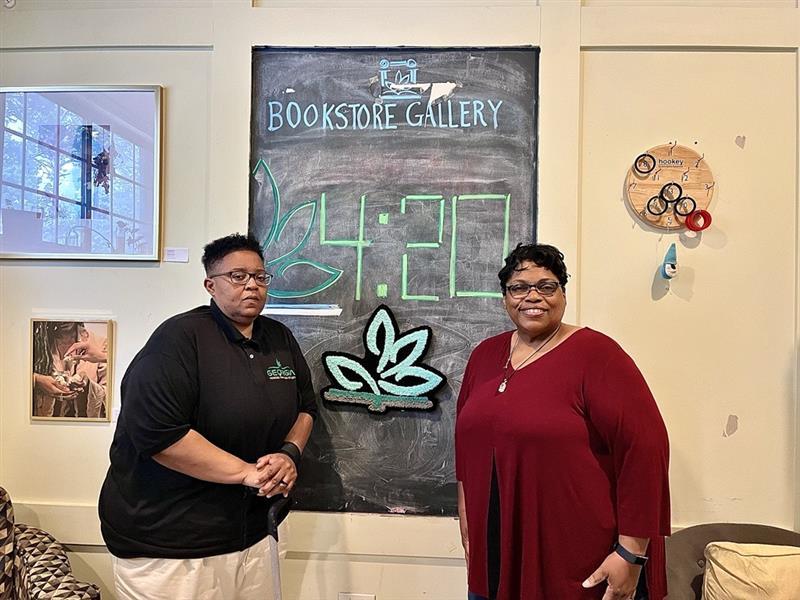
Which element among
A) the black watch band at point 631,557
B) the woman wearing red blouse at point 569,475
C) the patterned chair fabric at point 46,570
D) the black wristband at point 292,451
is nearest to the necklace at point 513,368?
the woman wearing red blouse at point 569,475

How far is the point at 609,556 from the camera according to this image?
4.80ft

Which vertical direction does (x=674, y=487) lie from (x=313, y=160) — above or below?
below

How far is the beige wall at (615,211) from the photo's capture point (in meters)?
2.11

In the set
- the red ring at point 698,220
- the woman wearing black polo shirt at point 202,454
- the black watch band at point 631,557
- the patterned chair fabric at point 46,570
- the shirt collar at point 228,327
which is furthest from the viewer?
the red ring at point 698,220

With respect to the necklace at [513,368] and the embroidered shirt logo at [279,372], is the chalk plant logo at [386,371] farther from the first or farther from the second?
the necklace at [513,368]

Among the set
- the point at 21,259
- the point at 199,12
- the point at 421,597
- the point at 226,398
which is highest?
the point at 199,12

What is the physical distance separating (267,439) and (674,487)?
143cm

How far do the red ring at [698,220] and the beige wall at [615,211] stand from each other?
0.05 meters

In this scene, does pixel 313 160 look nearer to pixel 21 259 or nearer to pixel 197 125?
pixel 197 125

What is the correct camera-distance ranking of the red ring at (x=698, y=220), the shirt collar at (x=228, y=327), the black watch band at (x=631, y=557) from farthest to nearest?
1. the red ring at (x=698, y=220)
2. the shirt collar at (x=228, y=327)
3. the black watch band at (x=631, y=557)

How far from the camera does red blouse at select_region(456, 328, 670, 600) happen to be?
4.74 feet

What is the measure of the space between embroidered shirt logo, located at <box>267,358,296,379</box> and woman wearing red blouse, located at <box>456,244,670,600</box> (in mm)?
580

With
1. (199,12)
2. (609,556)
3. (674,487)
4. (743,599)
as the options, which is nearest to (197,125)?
(199,12)

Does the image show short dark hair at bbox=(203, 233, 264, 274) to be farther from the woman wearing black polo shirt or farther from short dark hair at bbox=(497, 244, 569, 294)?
short dark hair at bbox=(497, 244, 569, 294)
